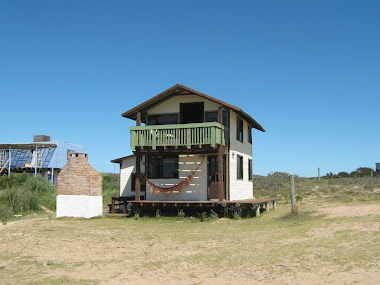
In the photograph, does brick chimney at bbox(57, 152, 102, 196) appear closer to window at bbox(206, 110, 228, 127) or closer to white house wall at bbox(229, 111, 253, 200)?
window at bbox(206, 110, 228, 127)

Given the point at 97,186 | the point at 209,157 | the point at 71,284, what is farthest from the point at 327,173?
the point at 71,284

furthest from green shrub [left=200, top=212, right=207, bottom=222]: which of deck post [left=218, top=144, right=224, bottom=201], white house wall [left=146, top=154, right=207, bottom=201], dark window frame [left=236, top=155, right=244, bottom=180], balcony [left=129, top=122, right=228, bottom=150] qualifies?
dark window frame [left=236, top=155, right=244, bottom=180]

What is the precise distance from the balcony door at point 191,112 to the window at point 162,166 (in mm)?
2234

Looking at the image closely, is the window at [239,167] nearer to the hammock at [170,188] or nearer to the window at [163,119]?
the hammock at [170,188]

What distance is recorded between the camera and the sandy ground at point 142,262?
852cm

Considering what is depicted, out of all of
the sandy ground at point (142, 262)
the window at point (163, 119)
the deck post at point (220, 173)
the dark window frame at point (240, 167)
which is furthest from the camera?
the dark window frame at point (240, 167)

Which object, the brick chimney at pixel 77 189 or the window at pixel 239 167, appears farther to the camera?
the window at pixel 239 167

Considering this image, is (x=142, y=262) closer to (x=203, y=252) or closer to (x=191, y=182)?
(x=203, y=252)

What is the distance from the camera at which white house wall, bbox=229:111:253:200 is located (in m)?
22.6

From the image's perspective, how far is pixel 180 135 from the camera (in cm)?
2091

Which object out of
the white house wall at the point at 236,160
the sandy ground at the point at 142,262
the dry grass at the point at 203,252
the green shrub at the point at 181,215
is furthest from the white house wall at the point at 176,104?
the sandy ground at the point at 142,262

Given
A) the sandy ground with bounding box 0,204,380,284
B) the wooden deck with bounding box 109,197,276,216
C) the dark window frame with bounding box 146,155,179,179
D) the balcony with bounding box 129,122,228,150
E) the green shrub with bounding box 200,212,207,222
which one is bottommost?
→ the sandy ground with bounding box 0,204,380,284

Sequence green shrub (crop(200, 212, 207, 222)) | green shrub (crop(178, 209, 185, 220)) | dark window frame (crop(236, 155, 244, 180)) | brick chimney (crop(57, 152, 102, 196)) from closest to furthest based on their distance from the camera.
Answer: green shrub (crop(200, 212, 207, 222))
brick chimney (crop(57, 152, 102, 196))
green shrub (crop(178, 209, 185, 220))
dark window frame (crop(236, 155, 244, 180))

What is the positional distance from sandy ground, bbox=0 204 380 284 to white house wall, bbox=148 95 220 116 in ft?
31.2
